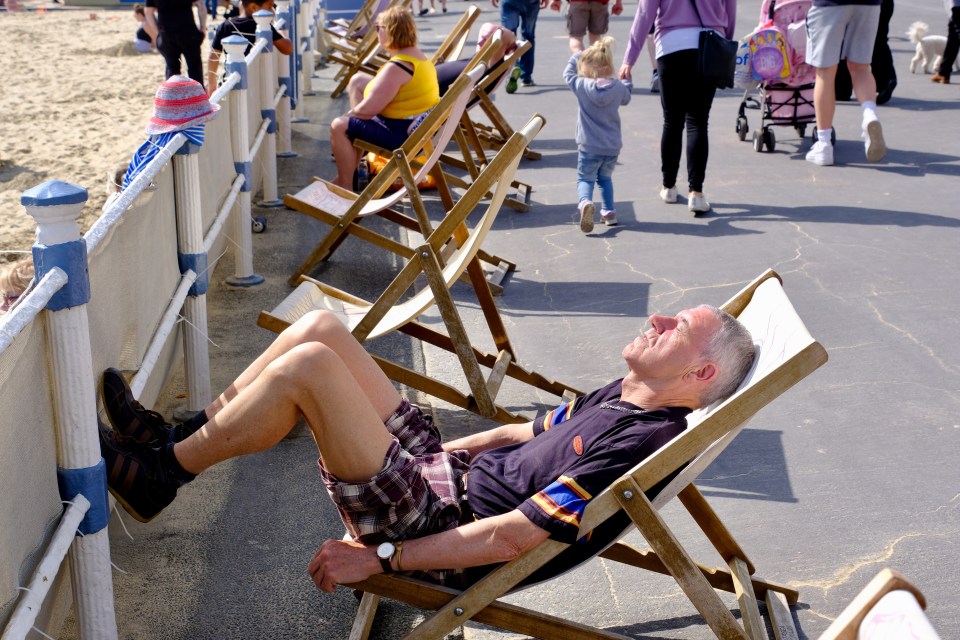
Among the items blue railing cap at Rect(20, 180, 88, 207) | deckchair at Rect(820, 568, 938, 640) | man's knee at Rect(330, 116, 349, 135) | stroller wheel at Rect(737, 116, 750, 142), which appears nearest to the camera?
deckchair at Rect(820, 568, 938, 640)

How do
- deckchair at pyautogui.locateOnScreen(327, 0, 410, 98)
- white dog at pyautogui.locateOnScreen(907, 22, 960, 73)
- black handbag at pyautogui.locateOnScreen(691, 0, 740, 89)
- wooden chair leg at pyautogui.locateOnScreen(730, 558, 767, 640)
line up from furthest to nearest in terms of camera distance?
white dog at pyautogui.locateOnScreen(907, 22, 960, 73) → deckchair at pyautogui.locateOnScreen(327, 0, 410, 98) → black handbag at pyautogui.locateOnScreen(691, 0, 740, 89) → wooden chair leg at pyautogui.locateOnScreen(730, 558, 767, 640)

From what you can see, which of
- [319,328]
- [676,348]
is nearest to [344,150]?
[319,328]

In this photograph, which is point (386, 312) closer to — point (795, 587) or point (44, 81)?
point (795, 587)

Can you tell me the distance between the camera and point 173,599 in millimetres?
3051

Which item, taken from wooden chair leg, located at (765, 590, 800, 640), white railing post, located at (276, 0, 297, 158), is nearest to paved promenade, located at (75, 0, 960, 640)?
wooden chair leg, located at (765, 590, 800, 640)

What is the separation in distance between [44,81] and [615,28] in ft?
29.0

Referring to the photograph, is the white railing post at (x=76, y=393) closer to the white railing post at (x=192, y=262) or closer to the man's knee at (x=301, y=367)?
the man's knee at (x=301, y=367)

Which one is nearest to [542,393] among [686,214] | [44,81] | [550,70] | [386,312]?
[386,312]

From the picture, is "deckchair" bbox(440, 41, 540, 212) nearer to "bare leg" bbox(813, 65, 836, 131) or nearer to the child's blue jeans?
the child's blue jeans

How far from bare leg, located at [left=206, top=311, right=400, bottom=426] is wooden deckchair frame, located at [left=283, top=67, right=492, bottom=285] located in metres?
2.07

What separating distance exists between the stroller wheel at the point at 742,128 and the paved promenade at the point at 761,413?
0.10 metres

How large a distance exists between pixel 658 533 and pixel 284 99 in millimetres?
7347

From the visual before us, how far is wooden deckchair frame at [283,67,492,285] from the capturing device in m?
5.12

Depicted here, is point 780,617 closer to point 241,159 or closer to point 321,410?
point 321,410
